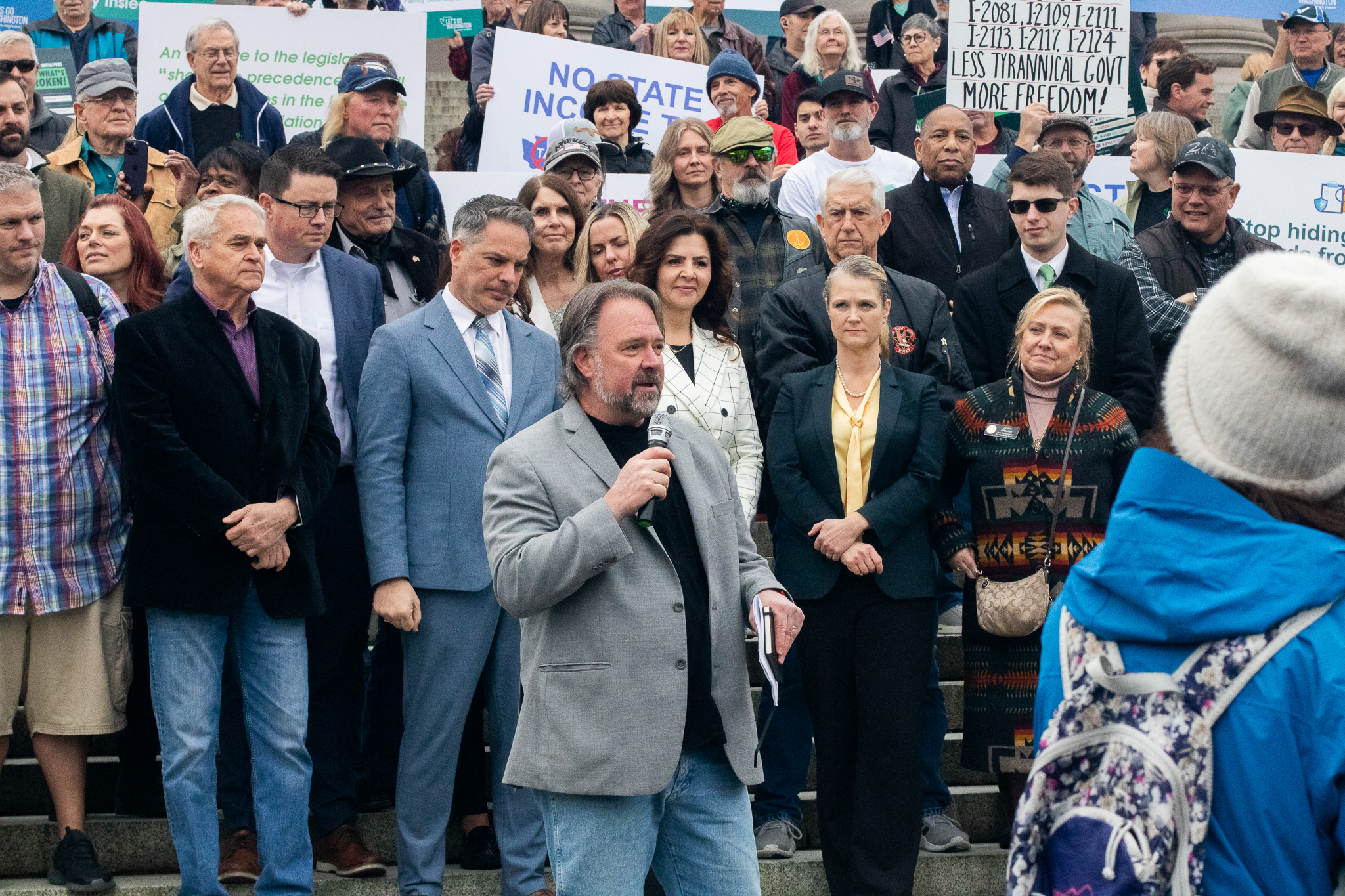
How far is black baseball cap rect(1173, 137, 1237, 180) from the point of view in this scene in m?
6.93

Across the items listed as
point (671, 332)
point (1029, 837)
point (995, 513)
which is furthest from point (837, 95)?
point (1029, 837)

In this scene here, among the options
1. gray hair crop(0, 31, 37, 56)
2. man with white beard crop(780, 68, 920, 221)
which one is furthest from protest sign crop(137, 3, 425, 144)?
man with white beard crop(780, 68, 920, 221)

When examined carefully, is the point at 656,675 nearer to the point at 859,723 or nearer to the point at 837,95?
the point at 859,723

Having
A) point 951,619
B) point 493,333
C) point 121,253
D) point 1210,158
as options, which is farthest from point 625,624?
point 1210,158

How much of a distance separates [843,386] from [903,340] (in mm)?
535

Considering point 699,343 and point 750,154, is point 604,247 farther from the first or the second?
point 750,154

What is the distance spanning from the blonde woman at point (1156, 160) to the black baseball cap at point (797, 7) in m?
3.54

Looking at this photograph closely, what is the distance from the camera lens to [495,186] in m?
8.32

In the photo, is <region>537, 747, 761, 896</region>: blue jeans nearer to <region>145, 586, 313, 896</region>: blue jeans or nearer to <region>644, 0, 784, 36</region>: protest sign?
<region>145, 586, 313, 896</region>: blue jeans

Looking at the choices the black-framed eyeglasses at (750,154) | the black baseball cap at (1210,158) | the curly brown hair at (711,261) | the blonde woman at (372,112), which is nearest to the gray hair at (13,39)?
the blonde woman at (372,112)

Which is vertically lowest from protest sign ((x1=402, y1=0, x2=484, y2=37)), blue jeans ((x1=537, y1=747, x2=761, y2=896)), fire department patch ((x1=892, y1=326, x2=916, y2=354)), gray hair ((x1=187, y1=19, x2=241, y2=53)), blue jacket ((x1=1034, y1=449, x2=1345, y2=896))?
blue jeans ((x1=537, y1=747, x2=761, y2=896))

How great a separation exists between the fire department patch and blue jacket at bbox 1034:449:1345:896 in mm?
3973

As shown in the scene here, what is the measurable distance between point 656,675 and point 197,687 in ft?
6.30

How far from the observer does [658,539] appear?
3621 mm
